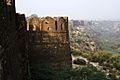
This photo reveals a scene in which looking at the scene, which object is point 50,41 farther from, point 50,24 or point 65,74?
point 65,74

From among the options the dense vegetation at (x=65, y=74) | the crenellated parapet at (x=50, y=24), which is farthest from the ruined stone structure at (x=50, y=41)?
the dense vegetation at (x=65, y=74)

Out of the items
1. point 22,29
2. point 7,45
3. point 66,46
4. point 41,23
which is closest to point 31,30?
point 41,23

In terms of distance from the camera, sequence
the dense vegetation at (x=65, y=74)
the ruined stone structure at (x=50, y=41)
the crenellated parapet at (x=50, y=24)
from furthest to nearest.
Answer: the crenellated parapet at (x=50, y=24), the ruined stone structure at (x=50, y=41), the dense vegetation at (x=65, y=74)

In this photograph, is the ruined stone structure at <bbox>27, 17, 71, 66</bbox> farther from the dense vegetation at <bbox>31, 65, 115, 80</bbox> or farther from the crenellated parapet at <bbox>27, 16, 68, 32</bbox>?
the dense vegetation at <bbox>31, 65, 115, 80</bbox>

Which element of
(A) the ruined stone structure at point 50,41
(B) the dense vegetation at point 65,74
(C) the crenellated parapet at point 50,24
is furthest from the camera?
(C) the crenellated parapet at point 50,24

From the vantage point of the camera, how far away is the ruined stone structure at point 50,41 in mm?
Result: 24328

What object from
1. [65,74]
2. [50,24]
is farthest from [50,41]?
[65,74]

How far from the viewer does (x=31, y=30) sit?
2417 centimetres

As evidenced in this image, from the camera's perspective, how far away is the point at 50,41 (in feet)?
80.3

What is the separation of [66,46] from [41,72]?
3.91m

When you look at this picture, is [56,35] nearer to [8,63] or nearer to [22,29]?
[22,29]

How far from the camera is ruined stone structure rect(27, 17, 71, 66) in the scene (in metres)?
24.3

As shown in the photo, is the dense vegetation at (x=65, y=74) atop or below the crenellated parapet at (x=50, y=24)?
below

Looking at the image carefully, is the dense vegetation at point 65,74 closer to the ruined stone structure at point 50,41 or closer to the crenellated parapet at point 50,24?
the ruined stone structure at point 50,41
